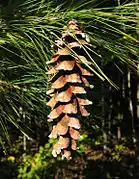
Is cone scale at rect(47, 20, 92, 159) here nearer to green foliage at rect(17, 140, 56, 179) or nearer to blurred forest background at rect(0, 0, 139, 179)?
blurred forest background at rect(0, 0, 139, 179)

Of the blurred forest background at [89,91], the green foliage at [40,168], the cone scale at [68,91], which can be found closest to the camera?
the cone scale at [68,91]

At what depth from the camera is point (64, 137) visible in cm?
72

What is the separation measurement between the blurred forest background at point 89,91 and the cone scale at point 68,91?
52 millimetres

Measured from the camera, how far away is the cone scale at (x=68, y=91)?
71 cm

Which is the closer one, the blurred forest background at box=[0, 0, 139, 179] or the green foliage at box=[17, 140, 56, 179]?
the blurred forest background at box=[0, 0, 139, 179]

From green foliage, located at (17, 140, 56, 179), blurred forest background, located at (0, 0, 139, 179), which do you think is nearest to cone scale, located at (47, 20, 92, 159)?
blurred forest background, located at (0, 0, 139, 179)

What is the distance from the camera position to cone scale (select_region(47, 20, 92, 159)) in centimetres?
71

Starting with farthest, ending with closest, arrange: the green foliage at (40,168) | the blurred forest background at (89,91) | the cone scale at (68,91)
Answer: the green foliage at (40,168) → the blurred forest background at (89,91) → the cone scale at (68,91)

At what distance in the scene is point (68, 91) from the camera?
0.73 m

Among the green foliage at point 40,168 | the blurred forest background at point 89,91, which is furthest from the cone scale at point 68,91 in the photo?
the green foliage at point 40,168

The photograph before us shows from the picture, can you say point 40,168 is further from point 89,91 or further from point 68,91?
point 68,91

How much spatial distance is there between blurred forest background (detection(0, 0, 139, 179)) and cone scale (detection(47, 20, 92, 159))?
0.05 m

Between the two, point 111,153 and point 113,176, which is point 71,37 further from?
point 111,153

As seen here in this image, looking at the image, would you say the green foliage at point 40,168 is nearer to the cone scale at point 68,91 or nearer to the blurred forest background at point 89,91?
the blurred forest background at point 89,91
